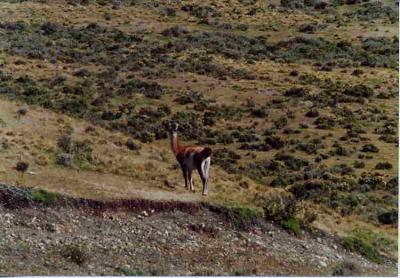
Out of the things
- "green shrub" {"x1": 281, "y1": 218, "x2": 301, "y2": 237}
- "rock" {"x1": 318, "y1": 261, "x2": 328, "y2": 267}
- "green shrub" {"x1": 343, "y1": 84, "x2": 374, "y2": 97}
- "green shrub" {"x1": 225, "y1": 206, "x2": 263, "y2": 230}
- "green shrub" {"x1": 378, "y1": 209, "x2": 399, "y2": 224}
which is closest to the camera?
"rock" {"x1": 318, "y1": 261, "x2": 328, "y2": 267}

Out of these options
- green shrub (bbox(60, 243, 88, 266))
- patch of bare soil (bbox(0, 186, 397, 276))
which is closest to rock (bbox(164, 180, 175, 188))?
patch of bare soil (bbox(0, 186, 397, 276))

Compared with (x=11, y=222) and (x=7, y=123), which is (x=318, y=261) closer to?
(x=11, y=222)

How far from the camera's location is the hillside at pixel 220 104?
1783 cm

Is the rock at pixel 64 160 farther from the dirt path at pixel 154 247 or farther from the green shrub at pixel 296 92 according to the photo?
the green shrub at pixel 296 92

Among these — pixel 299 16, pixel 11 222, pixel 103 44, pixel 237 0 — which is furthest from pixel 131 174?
pixel 237 0

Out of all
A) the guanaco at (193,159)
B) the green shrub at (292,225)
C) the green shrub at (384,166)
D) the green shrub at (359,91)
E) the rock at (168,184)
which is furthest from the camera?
the green shrub at (359,91)

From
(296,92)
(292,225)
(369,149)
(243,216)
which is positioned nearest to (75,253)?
(243,216)

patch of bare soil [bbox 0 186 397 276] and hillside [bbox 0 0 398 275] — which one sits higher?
patch of bare soil [bbox 0 186 397 276]

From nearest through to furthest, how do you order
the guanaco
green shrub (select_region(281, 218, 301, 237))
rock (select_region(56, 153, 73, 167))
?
green shrub (select_region(281, 218, 301, 237)), the guanaco, rock (select_region(56, 153, 73, 167))

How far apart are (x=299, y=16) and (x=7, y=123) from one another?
2018 inches

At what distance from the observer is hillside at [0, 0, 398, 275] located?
1783 cm

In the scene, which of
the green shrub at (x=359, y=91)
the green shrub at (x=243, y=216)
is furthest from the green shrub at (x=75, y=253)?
the green shrub at (x=359, y=91)

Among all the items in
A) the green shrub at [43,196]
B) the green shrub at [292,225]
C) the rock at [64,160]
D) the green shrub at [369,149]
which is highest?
the green shrub at [43,196]

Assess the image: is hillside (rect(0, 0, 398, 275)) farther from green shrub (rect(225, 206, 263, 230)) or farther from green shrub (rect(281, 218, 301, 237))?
green shrub (rect(225, 206, 263, 230))
